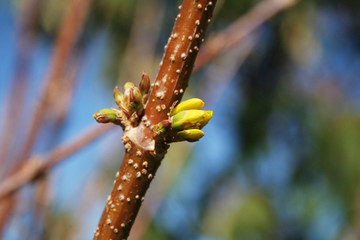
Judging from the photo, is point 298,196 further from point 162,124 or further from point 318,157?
point 162,124

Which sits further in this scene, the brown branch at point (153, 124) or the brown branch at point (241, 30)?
the brown branch at point (241, 30)

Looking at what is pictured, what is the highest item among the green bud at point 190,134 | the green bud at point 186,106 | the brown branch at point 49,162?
the brown branch at point 49,162

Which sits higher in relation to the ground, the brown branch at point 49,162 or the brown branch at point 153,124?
the brown branch at point 49,162

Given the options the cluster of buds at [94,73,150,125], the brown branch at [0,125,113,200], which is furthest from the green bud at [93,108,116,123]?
the brown branch at [0,125,113,200]

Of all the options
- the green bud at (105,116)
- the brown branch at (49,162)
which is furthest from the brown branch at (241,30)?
the green bud at (105,116)

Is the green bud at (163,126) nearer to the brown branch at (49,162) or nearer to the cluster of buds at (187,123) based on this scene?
the cluster of buds at (187,123)

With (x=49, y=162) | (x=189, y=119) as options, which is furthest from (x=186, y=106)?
(x=49, y=162)
